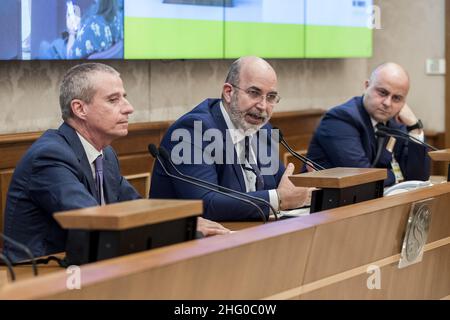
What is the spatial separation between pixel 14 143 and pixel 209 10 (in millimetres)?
1536

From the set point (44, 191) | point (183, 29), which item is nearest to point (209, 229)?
point (44, 191)

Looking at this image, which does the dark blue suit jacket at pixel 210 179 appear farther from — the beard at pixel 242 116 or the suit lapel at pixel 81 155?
the suit lapel at pixel 81 155

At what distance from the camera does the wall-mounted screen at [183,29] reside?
4.43 m

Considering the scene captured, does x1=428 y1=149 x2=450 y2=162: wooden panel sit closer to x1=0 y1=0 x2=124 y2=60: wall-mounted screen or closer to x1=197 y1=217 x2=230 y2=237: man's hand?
x1=197 y1=217 x2=230 y2=237: man's hand

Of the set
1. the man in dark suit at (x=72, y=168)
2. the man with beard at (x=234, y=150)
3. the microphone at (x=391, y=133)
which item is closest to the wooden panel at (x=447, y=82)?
the microphone at (x=391, y=133)

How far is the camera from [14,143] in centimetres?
446

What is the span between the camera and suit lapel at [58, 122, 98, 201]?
309cm

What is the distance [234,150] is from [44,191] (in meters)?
1.08

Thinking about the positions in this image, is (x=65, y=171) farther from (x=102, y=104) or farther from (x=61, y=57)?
(x=61, y=57)

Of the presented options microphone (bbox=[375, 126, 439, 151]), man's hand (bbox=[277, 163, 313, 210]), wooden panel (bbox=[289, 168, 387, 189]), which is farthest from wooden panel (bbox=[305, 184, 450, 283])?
microphone (bbox=[375, 126, 439, 151])

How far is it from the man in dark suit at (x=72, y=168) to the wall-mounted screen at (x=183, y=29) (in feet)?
3.82

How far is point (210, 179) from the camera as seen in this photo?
3664 mm

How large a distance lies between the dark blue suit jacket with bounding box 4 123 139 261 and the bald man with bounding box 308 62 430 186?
6.39 feet
